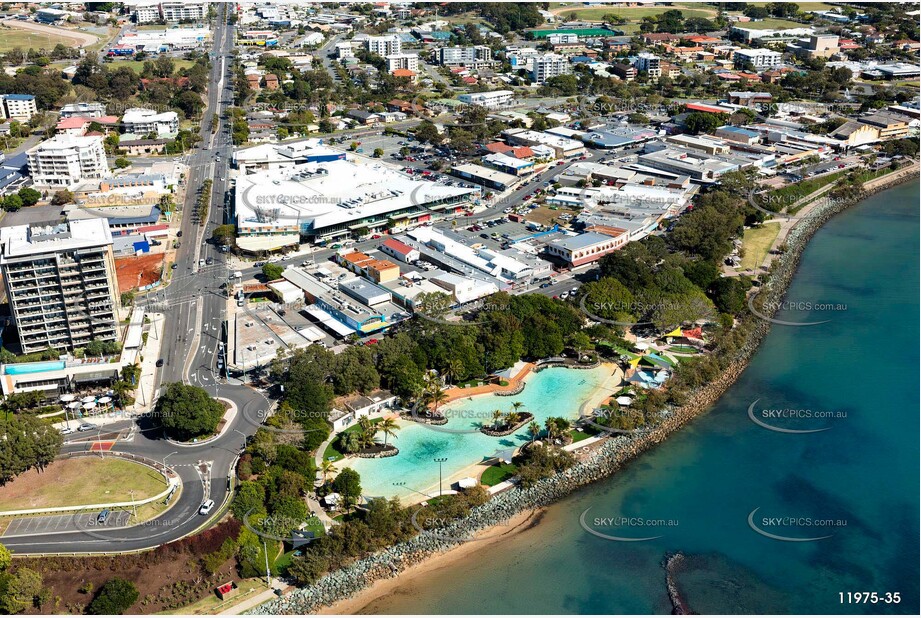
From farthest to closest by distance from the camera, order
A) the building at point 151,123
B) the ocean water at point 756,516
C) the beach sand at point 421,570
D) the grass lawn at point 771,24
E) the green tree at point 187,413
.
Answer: the grass lawn at point 771,24
the building at point 151,123
the green tree at point 187,413
the ocean water at point 756,516
the beach sand at point 421,570

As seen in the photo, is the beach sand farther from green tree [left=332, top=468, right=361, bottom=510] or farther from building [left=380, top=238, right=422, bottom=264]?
building [left=380, top=238, right=422, bottom=264]

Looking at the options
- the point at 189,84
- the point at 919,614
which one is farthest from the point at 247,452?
the point at 189,84

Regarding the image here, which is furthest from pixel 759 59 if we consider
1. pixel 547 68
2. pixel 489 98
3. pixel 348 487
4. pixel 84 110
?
pixel 348 487

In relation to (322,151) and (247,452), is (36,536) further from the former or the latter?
(322,151)

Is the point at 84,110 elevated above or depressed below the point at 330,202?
above
